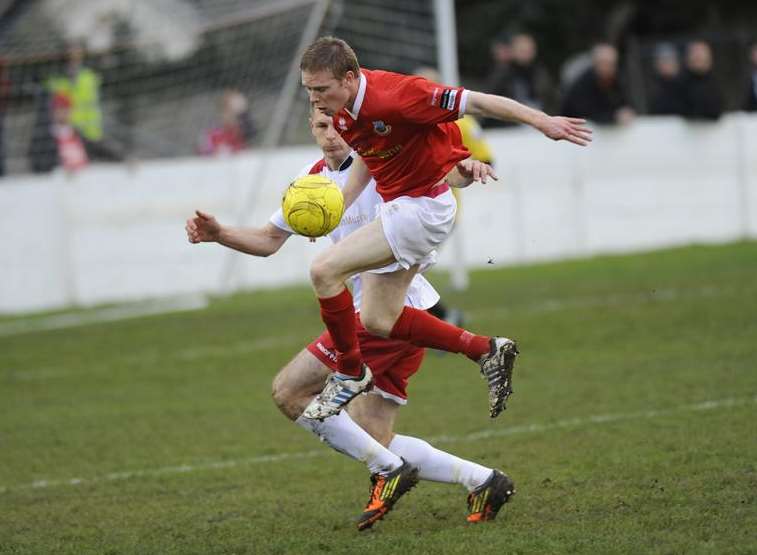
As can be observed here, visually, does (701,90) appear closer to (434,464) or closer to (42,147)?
(42,147)

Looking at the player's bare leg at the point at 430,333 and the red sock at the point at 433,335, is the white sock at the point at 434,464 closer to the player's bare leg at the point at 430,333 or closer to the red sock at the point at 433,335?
the player's bare leg at the point at 430,333

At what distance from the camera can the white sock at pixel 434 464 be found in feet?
20.6

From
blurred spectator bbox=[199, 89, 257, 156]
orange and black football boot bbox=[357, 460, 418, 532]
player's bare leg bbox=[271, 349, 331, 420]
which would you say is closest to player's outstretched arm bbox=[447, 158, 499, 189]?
player's bare leg bbox=[271, 349, 331, 420]

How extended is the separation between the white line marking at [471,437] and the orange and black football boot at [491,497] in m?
2.01

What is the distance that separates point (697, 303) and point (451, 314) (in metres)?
2.61

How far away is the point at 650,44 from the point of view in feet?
81.5

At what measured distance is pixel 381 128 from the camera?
6070mm

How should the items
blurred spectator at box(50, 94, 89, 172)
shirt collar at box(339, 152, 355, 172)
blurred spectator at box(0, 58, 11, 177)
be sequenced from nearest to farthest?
shirt collar at box(339, 152, 355, 172) < blurred spectator at box(0, 58, 11, 177) < blurred spectator at box(50, 94, 89, 172)

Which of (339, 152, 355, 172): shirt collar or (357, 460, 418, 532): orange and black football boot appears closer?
(357, 460, 418, 532): orange and black football boot

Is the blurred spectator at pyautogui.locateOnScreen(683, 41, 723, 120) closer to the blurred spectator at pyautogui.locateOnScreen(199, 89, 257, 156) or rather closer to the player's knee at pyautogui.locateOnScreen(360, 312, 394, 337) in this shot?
the blurred spectator at pyautogui.locateOnScreen(199, 89, 257, 156)

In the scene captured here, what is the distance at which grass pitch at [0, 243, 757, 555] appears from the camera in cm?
598

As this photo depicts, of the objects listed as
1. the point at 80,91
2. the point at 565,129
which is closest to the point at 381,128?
the point at 565,129

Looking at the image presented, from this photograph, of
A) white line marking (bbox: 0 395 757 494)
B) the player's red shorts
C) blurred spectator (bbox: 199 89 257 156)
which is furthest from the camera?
blurred spectator (bbox: 199 89 257 156)

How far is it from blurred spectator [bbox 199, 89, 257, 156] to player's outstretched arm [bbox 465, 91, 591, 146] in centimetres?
1193
